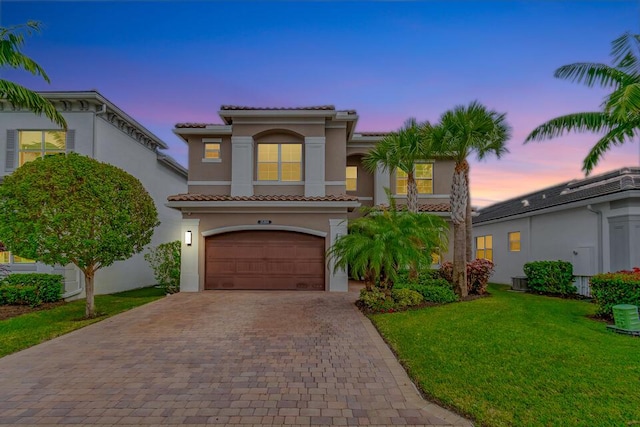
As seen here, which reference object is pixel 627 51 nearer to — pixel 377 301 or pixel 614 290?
pixel 614 290

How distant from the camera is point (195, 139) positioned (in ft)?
49.5

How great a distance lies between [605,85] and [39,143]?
20674 millimetres

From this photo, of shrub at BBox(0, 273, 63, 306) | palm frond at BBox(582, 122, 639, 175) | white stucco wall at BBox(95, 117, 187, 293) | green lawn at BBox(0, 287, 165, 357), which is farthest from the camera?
white stucco wall at BBox(95, 117, 187, 293)

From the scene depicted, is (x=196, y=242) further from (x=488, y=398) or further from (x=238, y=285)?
(x=488, y=398)

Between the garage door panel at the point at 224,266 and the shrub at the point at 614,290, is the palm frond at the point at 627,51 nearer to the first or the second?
the shrub at the point at 614,290

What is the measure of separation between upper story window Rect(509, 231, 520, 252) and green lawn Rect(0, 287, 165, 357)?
1728cm

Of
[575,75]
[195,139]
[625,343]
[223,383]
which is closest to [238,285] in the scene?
[195,139]

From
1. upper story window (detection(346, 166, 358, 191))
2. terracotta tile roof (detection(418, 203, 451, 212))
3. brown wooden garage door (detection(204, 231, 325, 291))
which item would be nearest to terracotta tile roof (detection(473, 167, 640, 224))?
terracotta tile roof (detection(418, 203, 451, 212))

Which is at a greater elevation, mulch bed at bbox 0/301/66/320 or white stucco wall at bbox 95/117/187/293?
white stucco wall at bbox 95/117/187/293

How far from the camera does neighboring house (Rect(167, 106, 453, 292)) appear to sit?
13383 mm

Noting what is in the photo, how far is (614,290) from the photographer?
8.43 meters

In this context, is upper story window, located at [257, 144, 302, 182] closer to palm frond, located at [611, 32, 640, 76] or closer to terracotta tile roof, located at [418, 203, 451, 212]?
terracotta tile roof, located at [418, 203, 451, 212]

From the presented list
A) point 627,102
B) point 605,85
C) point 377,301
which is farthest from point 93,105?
point 605,85

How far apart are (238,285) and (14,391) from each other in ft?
28.5
